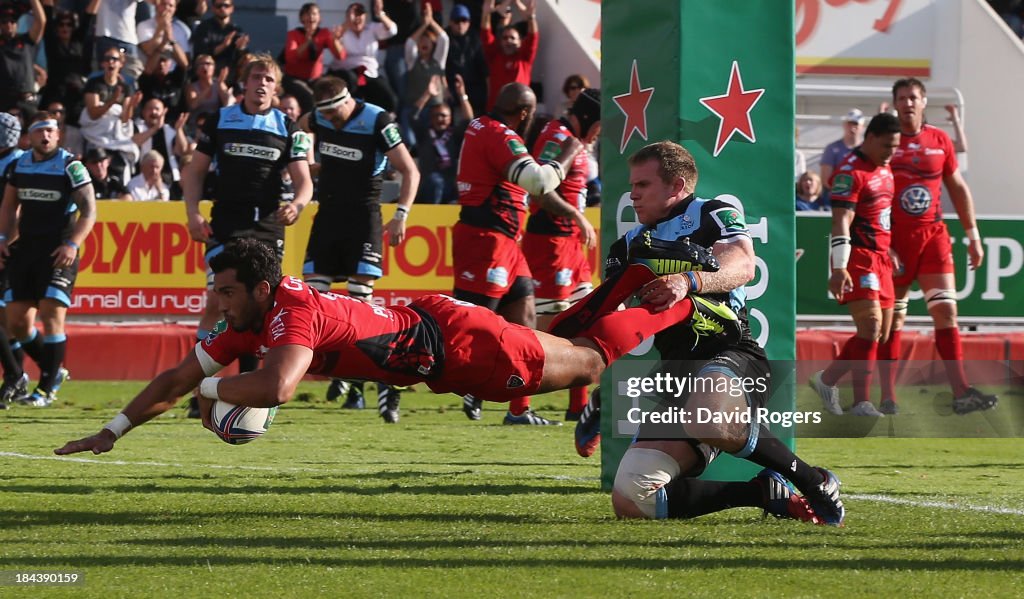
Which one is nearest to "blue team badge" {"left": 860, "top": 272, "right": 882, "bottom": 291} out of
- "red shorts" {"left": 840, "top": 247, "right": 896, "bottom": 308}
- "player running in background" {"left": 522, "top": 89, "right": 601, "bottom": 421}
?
"red shorts" {"left": 840, "top": 247, "right": 896, "bottom": 308}

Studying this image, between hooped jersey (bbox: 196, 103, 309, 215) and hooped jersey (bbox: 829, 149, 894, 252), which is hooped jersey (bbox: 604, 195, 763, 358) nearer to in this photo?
hooped jersey (bbox: 196, 103, 309, 215)

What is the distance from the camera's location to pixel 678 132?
6879 mm

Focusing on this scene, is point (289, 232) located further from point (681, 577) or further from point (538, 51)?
point (681, 577)

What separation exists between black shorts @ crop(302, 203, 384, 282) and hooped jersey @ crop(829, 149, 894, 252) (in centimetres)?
359

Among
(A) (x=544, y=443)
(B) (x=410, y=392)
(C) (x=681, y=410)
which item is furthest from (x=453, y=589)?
(B) (x=410, y=392)

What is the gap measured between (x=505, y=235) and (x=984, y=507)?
4765mm

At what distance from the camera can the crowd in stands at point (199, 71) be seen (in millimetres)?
17578

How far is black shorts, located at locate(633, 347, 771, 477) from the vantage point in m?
6.08

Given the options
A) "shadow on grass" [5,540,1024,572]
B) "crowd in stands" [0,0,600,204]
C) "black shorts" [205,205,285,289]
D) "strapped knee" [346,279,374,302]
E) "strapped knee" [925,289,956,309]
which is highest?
"crowd in stands" [0,0,600,204]

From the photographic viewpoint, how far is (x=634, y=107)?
7188 millimetres

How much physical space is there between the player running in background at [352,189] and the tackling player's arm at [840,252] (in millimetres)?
3246

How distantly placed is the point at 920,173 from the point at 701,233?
6.76m

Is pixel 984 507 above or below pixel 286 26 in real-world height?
below

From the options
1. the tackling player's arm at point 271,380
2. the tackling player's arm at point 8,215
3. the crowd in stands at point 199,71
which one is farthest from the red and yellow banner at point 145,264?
the tackling player's arm at point 271,380
